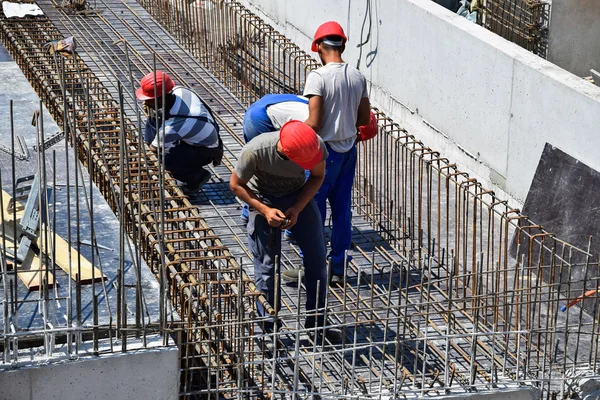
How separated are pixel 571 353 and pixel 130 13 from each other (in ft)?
30.8

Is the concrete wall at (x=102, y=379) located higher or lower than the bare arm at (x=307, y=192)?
lower

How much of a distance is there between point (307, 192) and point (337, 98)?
3.63 feet

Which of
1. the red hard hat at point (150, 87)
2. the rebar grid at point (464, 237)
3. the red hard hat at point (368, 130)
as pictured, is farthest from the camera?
the red hard hat at point (150, 87)

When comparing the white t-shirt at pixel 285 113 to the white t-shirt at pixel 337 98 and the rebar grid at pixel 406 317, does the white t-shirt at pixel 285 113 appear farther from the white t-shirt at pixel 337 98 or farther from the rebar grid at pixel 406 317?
the rebar grid at pixel 406 317

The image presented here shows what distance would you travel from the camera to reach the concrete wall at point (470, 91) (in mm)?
9414

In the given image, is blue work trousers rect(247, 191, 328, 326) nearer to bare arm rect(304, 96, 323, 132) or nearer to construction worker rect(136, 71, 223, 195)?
bare arm rect(304, 96, 323, 132)

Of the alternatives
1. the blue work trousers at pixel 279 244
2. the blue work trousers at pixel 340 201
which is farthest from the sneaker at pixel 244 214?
the blue work trousers at pixel 279 244

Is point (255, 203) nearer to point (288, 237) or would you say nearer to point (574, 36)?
point (288, 237)

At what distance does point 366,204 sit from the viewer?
998 centimetres

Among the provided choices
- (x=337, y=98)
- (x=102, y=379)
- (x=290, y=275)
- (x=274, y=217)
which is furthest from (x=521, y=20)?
(x=102, y=379)

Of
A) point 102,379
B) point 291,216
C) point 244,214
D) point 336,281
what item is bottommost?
point 336,281

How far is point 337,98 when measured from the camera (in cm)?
812

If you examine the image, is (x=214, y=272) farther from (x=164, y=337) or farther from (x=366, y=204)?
(x=366, y=204)

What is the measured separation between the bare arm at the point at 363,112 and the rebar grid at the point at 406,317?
71cm
